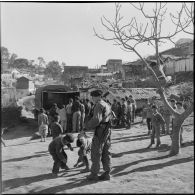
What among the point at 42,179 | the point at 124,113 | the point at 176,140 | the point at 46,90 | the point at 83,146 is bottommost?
the point at 42,179

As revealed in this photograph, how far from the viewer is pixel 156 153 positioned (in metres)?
8.29

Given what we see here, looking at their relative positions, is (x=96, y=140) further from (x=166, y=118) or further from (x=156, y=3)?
(x=166, y=118)

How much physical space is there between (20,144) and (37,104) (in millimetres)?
A: 5823

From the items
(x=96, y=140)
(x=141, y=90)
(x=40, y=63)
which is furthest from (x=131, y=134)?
(x=40, y=63)

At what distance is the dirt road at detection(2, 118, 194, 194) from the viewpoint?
224 inches

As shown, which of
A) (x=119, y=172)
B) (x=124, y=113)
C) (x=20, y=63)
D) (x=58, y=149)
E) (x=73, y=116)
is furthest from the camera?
(x=20, y=63)

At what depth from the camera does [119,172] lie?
21.9ft

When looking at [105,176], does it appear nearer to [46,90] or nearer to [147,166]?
[147,166]

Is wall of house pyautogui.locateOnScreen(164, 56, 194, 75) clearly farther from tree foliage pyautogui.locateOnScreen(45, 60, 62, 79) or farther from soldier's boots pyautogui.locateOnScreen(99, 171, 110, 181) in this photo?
tree foliage pyautogui.locateOnScreen(45, 60, 62, 79)

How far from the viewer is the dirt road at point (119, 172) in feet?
18.7

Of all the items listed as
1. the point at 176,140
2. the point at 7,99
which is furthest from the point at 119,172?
the point at 7,99

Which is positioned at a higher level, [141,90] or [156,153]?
[141,90]

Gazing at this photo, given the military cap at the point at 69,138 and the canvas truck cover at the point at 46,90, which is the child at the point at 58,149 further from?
the canvas truck cover at the point at 46,90

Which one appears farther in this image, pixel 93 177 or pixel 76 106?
pixel 76 106
